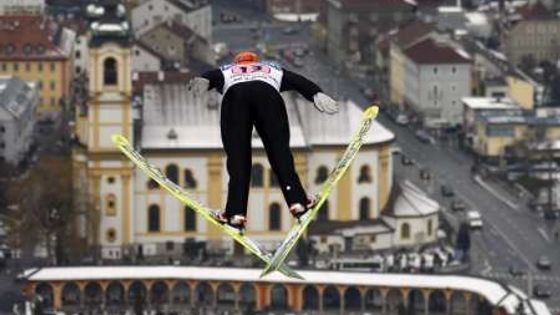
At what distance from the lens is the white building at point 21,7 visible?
2822 inches

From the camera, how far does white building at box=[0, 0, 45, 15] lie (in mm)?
71688

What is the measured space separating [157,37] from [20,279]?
27.3 m

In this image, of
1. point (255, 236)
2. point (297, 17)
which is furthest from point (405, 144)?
point (297, 17)

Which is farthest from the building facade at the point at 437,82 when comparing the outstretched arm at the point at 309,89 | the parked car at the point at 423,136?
the outstretched arm at the point at 309,89

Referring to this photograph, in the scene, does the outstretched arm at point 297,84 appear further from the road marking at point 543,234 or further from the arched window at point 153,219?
the road marking at point 543,234

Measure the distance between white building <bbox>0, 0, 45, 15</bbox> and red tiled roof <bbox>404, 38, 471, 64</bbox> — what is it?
1251 cm

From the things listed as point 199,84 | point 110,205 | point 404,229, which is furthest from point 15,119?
point 199,84

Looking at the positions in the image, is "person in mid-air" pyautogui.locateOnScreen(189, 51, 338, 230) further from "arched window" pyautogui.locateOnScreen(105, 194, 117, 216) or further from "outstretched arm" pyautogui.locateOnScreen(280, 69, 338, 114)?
"arched window" pyautogui.locateOnScreen(105, 194, 117, 216)

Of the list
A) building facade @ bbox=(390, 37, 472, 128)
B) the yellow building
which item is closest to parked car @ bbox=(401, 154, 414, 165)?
building facade @ bbox=(390, 37, 472, 128)

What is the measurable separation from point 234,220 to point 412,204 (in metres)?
37.2

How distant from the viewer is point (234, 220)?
13445 millimetres

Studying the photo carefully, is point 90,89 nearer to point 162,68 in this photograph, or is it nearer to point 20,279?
point 20,279

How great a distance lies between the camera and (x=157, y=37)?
236 ft

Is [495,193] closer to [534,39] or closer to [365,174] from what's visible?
[365,174]
